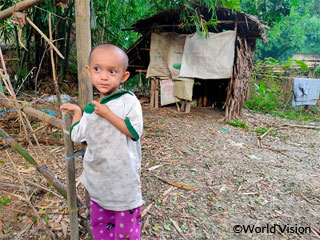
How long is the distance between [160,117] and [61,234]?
12.9 feet

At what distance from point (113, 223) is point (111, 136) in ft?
2.02

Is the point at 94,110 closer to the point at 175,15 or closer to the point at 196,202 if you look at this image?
the point at 196,202

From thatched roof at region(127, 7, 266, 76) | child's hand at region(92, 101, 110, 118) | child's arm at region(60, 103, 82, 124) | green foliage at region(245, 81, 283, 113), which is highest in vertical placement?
thatched roof at region(127, 7, 266, 76)

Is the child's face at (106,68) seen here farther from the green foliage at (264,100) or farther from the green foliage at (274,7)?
the green foliage at (264,100)

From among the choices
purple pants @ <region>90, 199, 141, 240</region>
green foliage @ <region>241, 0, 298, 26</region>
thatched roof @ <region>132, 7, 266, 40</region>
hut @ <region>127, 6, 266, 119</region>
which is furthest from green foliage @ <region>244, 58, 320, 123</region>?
purple pants @ <region>90, 199, 141, 240</region>

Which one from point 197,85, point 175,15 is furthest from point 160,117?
point 197,85

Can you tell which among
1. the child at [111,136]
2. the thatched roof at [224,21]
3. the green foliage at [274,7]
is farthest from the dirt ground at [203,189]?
the green foliage at [274,7]

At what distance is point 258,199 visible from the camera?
2600mm

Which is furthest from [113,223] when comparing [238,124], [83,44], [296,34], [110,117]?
[296,34]

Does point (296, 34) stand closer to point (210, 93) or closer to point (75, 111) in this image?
point (210, 93)

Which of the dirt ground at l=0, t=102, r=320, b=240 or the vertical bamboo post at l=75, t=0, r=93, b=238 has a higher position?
the vertical bamboo post at l=75, t=0, r=93, b=238

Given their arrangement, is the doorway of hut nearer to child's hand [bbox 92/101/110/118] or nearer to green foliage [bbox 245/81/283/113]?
green foliage [bbox 245/81/283/113]

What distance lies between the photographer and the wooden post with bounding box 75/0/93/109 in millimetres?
1094

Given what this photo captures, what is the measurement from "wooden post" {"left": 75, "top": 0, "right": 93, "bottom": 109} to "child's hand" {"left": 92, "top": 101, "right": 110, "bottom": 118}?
158mm
